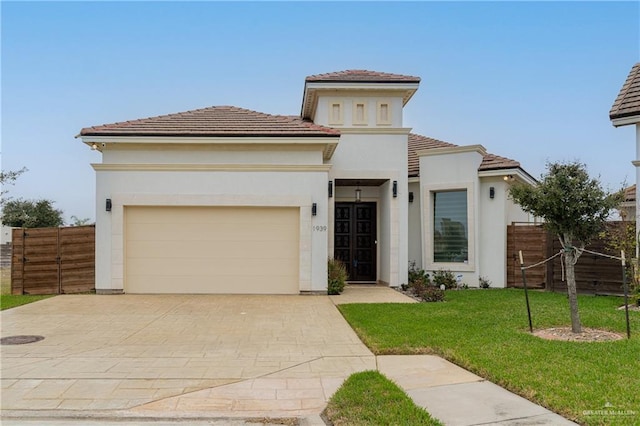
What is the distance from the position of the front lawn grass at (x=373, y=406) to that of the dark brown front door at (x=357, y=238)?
10.5 metres

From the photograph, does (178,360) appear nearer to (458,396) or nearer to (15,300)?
(458,396)

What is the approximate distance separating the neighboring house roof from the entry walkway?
7687 mm

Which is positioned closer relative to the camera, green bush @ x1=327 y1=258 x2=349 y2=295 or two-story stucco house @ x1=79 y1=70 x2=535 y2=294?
two-story stucco house @ x1=79 y1=70 x2=535 y2=294

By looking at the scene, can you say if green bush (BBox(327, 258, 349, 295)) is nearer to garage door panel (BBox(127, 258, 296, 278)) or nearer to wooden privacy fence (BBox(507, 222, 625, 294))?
garage door panel (BBox(127, 258, 296, 278))

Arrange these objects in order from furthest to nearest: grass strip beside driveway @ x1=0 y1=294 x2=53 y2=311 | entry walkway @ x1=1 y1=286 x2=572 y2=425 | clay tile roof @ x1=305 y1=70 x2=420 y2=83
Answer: clay tile roof @ x1=305 y1=70 x2=420 y2=83 < grass strip beside driveway @ x1=0 y1=294 x2=53 y2=311 < entry walkway @ x1=1 y1=286 x2=572 y2=425

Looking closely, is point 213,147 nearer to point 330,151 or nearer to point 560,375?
point 330,151

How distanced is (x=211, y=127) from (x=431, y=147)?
319 inches

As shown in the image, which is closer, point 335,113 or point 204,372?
point 204,372

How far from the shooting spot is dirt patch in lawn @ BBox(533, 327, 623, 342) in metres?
7.17

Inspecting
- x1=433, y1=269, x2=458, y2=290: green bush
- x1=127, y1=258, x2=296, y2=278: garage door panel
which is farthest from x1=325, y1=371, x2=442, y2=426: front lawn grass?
x1=433, y1=269, x2=458, y2=290: green bush

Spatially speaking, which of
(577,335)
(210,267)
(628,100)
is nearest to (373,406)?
(577,335)

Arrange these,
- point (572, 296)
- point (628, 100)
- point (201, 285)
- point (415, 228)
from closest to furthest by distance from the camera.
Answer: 1. point (572, 296)
2. point (628, 100)
3. point (201, 285)
4. point (415, 228)

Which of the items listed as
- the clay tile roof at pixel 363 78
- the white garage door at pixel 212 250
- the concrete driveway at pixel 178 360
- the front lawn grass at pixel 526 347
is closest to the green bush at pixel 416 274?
the front lawn grass at pixel 526 347

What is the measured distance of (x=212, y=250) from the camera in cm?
1294
